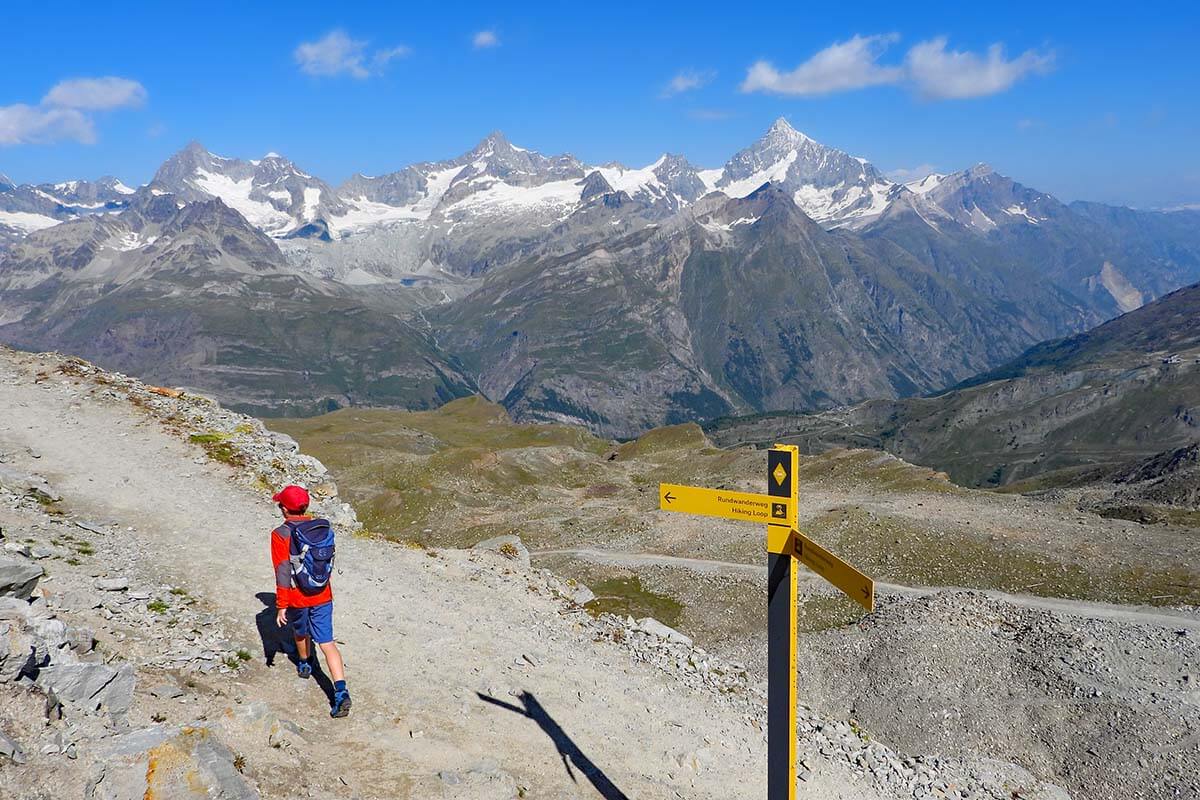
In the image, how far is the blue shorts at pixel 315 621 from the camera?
14.6 meters

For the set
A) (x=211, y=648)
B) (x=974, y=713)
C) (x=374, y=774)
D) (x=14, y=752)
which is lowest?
(x=974, y=713)

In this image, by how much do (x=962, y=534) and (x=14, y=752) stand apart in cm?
5468

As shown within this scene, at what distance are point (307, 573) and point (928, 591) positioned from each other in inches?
1648

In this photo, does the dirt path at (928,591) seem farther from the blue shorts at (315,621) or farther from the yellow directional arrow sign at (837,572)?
the blue shorts at (315,621)

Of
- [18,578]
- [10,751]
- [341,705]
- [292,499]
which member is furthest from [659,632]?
[10,751]

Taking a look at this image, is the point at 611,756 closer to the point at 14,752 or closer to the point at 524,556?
the point at 14,752

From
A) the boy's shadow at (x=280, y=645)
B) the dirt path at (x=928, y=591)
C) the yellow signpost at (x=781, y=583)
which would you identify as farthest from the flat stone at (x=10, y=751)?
the dirt path at (x=928, y=591)

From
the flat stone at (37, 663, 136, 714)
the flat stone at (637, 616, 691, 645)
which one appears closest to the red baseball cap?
the flat stone at (37, 663, 136, 714)

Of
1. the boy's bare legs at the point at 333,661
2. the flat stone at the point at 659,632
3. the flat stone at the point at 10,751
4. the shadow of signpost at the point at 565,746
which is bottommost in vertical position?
the flat stone at the point at 659,632

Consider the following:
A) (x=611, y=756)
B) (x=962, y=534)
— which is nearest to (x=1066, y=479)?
(x=962, y=534)

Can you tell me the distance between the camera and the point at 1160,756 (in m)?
27.1

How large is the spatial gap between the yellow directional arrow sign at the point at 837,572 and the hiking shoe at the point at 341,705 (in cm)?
945

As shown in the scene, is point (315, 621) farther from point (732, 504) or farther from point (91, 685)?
point (732, 504)

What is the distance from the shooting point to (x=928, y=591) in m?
45.7
